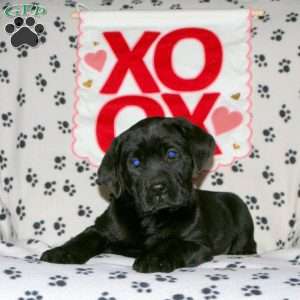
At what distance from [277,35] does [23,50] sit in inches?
55.5

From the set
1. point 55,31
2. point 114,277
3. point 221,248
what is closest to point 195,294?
point 114,277

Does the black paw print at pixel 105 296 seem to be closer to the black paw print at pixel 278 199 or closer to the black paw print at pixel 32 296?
the black paw print at pixel 32 296

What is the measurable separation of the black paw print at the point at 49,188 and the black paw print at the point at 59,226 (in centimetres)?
15

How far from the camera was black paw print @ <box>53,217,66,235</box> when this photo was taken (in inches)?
151

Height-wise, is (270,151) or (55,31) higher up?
(55,31)

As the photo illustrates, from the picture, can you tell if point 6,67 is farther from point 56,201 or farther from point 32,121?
point 56,201

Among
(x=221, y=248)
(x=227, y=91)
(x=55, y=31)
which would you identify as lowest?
(x=221, y=248)

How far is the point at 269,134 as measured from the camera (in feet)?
12.6

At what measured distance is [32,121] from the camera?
3.93m

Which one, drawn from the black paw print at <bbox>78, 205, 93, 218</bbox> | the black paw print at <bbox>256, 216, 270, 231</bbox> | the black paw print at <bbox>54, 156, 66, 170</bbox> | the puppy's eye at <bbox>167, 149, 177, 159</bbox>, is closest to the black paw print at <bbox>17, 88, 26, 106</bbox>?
the black paw print at <bbox>54, 156, 66, 170</bbox>

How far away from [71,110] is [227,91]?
0.86m

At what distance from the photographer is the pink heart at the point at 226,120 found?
152 inches

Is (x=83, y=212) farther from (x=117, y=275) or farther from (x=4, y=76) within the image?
(x=117, y=275)

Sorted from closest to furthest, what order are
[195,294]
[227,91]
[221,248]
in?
1. [195,294]
2. [221,248]
3. [227,91]
